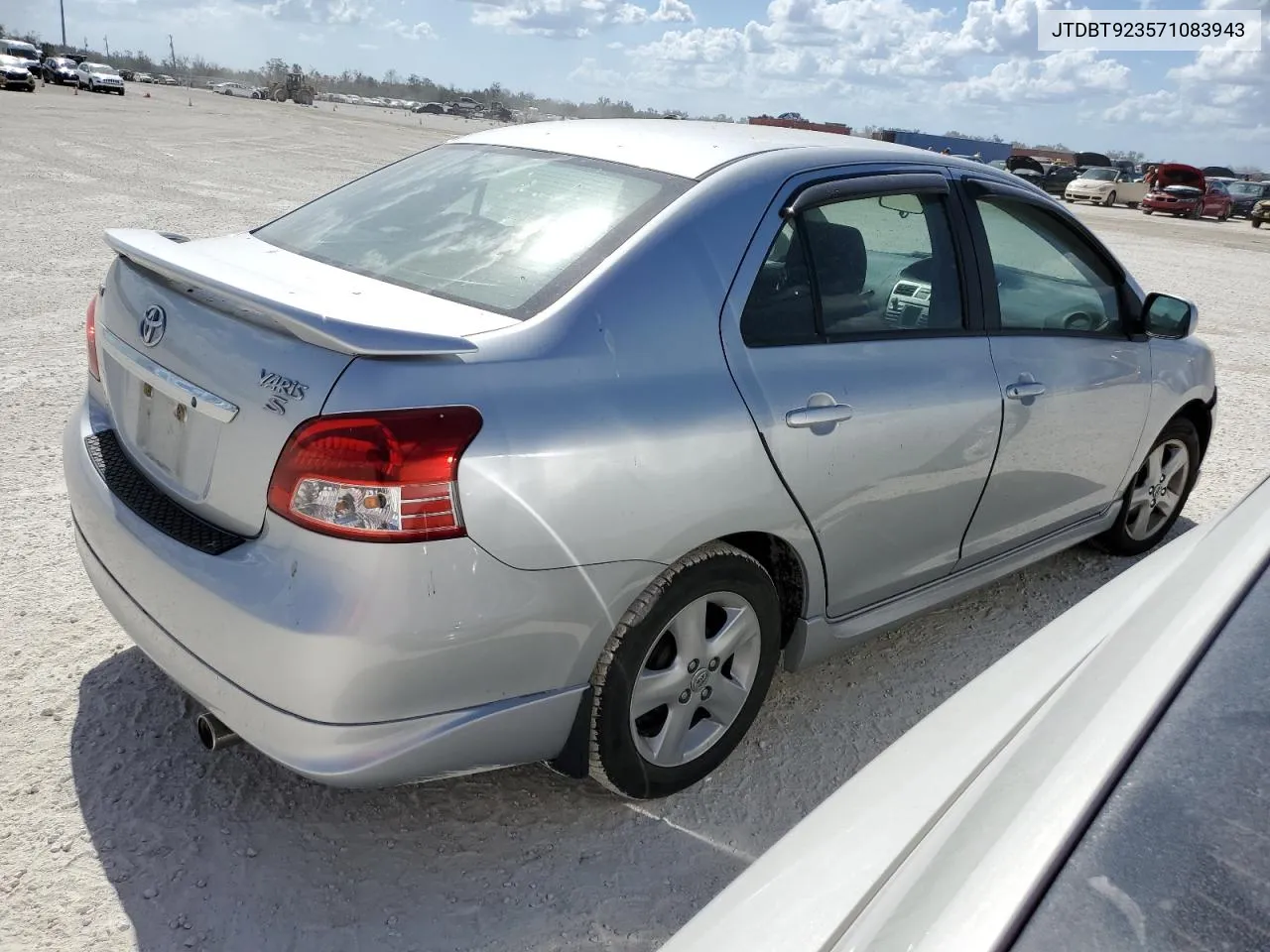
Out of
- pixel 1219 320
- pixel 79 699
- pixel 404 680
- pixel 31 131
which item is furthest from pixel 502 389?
pixel 31 131

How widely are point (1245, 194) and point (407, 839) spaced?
4064 cm

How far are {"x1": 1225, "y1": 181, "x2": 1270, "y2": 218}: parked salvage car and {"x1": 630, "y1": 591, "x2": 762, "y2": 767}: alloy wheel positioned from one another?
3809 cm

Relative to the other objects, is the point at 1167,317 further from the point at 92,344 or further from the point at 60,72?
the point at 60,72

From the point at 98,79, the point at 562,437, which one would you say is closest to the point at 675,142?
the point at 562,437

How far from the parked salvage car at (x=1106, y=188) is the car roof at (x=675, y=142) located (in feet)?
112

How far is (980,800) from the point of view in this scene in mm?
1319

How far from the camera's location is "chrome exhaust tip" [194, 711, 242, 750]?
2.48m

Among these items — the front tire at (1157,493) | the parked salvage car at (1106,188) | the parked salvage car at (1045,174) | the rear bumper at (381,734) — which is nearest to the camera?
the rear bumper at (381,734)

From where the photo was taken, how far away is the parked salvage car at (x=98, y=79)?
52.4m

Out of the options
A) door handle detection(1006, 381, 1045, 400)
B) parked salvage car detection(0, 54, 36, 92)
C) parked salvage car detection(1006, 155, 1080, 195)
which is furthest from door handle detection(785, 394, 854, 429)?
parked salvage car detection(0, 54, 36, 92)

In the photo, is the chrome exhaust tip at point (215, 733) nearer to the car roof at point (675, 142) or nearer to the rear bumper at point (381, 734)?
the rear bumper at point (381, 734)

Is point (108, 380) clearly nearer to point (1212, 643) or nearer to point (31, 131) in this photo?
point (1212, 643)

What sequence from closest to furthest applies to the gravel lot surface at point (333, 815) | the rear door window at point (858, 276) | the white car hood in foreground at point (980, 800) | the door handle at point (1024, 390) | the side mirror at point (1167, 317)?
the white car hood in foreground at point (980, 800)
the gravel lot surface at point (333, 815)
the rear door window at point (858, 276)
the door handle at point (1024, 390)
the side mirror at point (1167, 317)

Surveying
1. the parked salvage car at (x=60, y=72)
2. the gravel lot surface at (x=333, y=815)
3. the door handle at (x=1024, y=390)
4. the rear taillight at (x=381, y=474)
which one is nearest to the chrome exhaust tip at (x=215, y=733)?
the gravel lot surface at (x=333, y=815)
